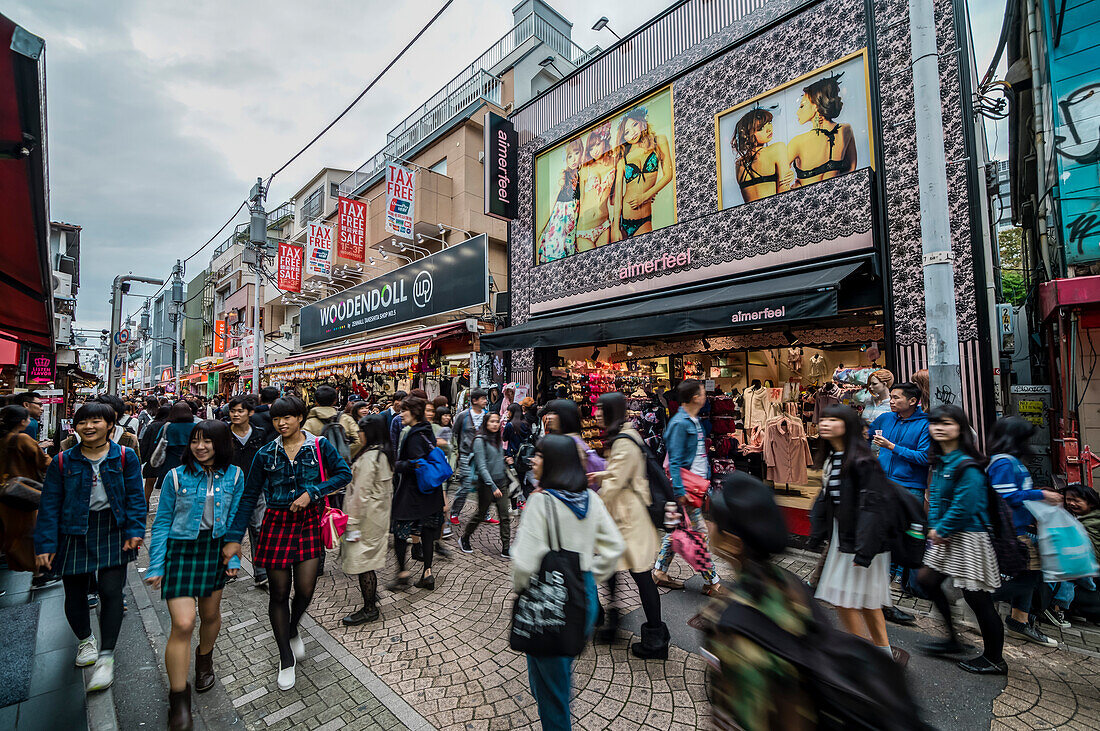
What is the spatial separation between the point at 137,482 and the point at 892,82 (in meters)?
9.62

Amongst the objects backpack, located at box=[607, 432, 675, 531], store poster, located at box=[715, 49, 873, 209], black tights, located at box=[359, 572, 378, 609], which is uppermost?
store poster, located at box=[715, 49, 873, 209]

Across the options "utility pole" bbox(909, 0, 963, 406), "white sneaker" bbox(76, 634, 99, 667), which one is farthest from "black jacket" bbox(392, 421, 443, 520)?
"utility pole" bbox(909, 0, 963, 406)

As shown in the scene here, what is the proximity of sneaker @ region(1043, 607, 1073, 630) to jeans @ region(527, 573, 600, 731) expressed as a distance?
4.33 meters

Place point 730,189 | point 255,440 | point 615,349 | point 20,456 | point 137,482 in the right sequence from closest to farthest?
point 137,482 → point 20,456 → point 255,440 → point 730,189 → point 615,349

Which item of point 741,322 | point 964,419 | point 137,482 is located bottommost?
point 137,482

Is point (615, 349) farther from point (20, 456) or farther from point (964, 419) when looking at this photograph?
point (20, 456)

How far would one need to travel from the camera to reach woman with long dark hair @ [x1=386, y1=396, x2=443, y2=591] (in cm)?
461

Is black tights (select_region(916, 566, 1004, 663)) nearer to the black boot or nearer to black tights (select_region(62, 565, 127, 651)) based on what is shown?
the black boot

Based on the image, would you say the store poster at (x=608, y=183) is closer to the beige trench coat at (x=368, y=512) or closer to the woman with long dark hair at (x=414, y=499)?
the woman with long dark hair at (x=414, y=499)

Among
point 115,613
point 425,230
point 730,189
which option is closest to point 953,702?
point 115,613

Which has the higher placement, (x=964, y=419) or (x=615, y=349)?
(x=615, y=349)

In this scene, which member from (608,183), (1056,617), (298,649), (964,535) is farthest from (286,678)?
(608,183)

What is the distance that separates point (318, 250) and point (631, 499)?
1822 cm

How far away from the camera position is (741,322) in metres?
6.42
